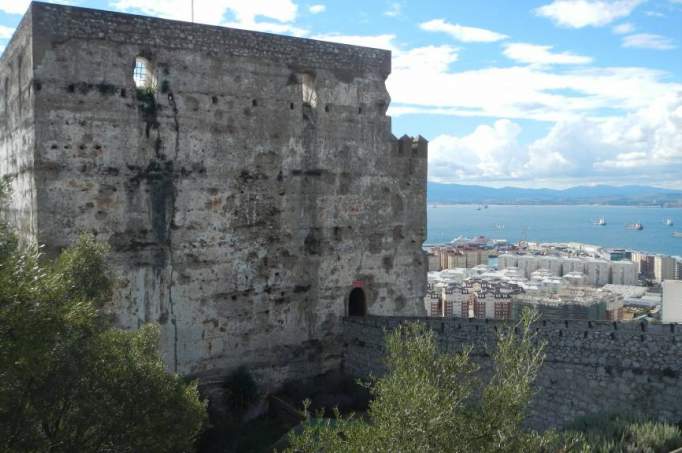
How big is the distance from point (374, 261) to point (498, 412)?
12246 mm

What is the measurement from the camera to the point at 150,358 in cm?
945

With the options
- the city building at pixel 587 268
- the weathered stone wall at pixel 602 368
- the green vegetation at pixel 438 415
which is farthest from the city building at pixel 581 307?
the city building at pixel 587 268

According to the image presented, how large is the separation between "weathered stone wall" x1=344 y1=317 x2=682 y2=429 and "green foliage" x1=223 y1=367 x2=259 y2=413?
6002 millimetres

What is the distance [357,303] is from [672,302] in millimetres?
12514

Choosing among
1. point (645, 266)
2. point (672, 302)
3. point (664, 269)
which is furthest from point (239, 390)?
point (645, 266)

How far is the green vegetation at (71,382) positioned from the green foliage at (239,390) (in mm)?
6935

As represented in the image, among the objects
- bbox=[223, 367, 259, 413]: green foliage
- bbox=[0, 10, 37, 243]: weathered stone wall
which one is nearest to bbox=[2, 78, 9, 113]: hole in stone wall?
bbox=[0, 10, 37, 243]: weathered stone wall

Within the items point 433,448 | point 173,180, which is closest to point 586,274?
point 173,180

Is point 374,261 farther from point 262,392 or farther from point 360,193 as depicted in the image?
point 262,392

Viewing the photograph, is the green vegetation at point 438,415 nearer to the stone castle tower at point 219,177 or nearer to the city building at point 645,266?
the stone castle tower at point 219,177

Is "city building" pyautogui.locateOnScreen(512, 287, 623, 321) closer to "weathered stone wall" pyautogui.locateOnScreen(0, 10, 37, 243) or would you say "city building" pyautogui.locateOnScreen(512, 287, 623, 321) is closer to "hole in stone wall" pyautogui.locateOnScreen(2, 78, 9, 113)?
"weathered stone wall" pyautogui.locateOnScreen(0, 10, 37, 243)

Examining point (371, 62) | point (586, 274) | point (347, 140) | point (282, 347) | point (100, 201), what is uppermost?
Result: point (371, 62)

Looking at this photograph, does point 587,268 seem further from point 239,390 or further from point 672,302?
point 239,390

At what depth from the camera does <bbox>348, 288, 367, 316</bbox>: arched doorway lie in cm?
1909
